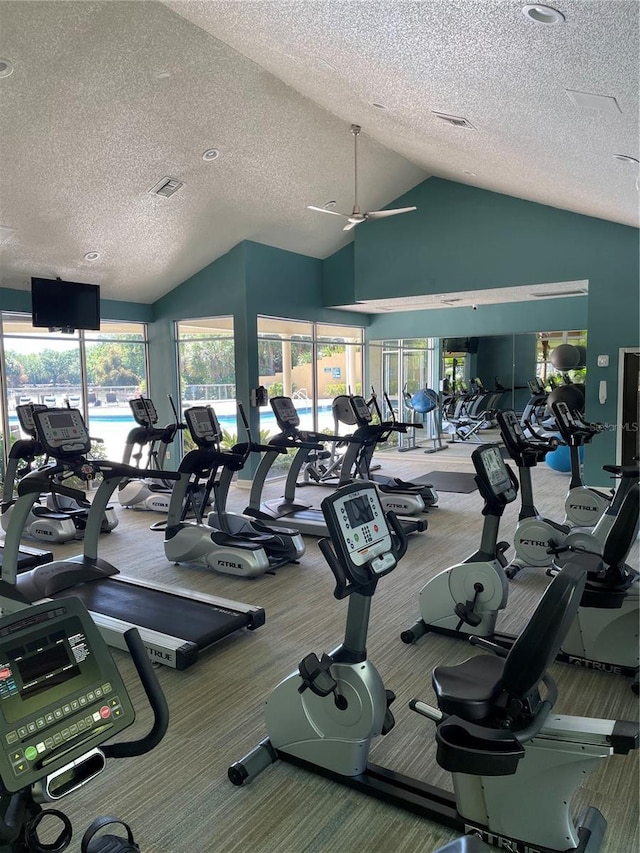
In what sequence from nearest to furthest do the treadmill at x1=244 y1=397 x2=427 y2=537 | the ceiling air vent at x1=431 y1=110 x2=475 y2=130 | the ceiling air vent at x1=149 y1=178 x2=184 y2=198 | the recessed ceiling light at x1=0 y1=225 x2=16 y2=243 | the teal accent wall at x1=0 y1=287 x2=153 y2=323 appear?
the ceiling air vent at x1=431 y1=110 x2=475 y2=130 < the treadmill at x1=244 y1=397 x2=427 y2=537 < the recessed ceiling light at x1=0 y1=225 x2=16 y2=243 < the ceiling air vent at x1=149 y1=178 x2=184 y2=198 < the teal accent wall at x1=0 y1=287 x2=153 y2=323

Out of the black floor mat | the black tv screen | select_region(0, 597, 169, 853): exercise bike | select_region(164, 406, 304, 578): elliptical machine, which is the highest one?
the black tv screen

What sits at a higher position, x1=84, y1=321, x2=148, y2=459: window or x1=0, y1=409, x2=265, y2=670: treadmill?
x1=84, y1=321, x2=148, y2=459: window

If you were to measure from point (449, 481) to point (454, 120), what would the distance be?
17.3ft

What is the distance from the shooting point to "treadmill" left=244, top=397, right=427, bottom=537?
602 cm

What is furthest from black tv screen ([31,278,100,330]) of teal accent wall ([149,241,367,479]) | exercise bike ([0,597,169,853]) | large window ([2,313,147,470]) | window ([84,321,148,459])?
exercise bike ([0,597,169,853])

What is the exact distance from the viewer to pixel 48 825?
7.33 feet

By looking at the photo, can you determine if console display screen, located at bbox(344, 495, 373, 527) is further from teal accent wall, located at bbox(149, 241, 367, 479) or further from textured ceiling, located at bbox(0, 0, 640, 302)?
teal accent wall, located at bbox(149, 241, 367, 479)

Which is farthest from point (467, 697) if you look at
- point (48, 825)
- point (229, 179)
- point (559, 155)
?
point (229, 179)

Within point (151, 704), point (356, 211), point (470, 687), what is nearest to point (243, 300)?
point (356, 211)

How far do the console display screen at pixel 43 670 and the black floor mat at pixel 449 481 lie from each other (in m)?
6.99

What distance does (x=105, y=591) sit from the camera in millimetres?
4203

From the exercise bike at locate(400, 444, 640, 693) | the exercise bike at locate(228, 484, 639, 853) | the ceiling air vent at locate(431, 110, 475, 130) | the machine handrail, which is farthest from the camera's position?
the ceiling air vent at locate(431, 110, 475, 130)

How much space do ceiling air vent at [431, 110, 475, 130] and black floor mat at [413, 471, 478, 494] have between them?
4551 millimetres

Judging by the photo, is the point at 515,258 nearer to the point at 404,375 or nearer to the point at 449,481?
the point at 449,481
